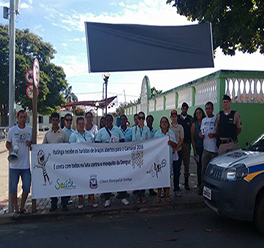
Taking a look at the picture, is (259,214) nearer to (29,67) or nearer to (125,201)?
(125,201)

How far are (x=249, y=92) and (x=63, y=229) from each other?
6786 mm

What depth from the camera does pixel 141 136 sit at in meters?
5.62

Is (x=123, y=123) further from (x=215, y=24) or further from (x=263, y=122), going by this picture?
(x=263, y=122)

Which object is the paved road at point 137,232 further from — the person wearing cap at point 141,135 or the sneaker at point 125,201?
the person wearing cap at point 141,135

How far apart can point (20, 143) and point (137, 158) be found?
7.64 ft

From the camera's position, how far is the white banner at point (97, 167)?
500cm

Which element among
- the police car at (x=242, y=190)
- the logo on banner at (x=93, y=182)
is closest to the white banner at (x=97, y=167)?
the logo on banner at (x=93, y=182)

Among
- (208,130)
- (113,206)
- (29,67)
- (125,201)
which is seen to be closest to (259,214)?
(208,130)

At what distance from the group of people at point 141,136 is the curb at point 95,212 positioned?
0.53ft

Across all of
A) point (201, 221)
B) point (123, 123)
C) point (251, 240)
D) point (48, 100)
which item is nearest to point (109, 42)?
point (123, 123)

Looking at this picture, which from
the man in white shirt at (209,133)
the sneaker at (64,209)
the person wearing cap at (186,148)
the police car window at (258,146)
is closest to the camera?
the police car window at (258,146)

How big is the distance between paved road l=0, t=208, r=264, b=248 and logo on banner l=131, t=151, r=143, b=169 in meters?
→ 0.99

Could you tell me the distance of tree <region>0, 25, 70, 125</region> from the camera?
2170cm

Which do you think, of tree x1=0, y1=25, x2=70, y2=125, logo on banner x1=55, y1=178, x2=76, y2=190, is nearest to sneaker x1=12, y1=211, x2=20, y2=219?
logo on banner x1=55, y1=178, x2=76, y2=190
